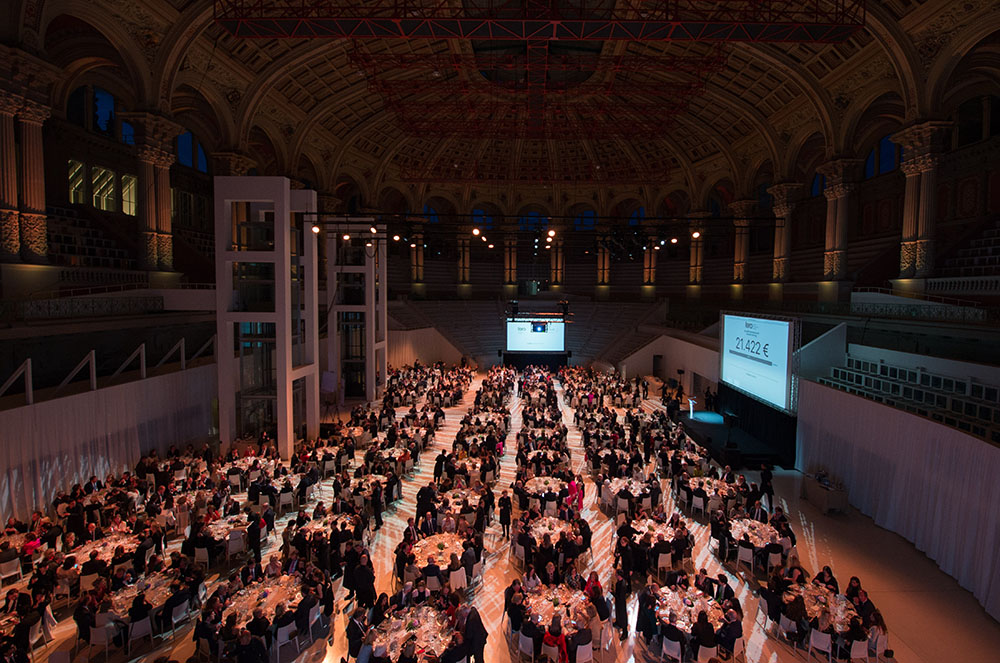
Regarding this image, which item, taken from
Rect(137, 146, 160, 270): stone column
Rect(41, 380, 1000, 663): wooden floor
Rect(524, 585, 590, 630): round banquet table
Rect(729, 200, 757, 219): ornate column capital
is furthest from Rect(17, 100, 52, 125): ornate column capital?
Rect(729, 200, 757, 219): ornate column capital

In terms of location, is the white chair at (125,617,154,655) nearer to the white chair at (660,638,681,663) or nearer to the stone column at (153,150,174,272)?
the white chair at (660,638,681,663)

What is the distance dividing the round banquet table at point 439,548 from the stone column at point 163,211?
53.8ft

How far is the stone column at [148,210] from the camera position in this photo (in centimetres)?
1933

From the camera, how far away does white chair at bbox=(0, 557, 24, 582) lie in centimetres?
889

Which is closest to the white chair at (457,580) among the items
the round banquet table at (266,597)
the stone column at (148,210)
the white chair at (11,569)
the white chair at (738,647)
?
the round banquet table at (266,597)

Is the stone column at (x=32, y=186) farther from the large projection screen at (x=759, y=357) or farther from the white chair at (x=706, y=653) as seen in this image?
the large projection screen at (x=759, y=357)

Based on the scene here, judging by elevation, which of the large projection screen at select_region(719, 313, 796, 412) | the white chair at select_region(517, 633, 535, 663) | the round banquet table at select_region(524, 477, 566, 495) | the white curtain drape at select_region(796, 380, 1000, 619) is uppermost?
the large projection screen at select_region(719, 313, 796, 412)

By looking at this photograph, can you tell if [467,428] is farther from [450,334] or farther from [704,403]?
[450,334]

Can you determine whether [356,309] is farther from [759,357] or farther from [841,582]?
[841,582]

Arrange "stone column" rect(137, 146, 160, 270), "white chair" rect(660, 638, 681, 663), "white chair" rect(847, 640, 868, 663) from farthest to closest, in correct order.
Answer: "stone column" rect(137, 146, 160, 270)
"white chair" rect(660, 638, 681, 663)
"white chair" rect(847, 640, 868, 663)

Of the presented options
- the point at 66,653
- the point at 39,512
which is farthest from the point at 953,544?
the point at 39,512

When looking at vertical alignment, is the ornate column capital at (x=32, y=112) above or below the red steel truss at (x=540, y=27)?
below

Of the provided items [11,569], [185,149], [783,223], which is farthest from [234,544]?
[783,223]

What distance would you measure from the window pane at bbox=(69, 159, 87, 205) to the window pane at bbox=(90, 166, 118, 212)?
449mm
